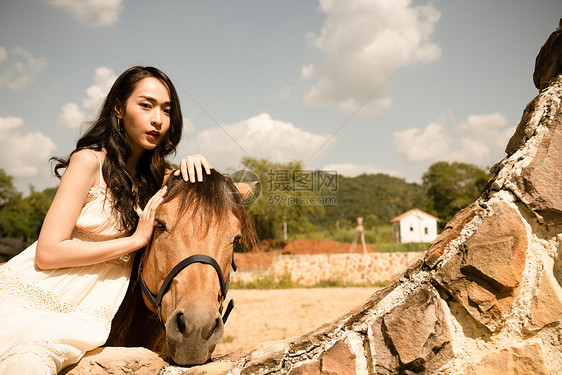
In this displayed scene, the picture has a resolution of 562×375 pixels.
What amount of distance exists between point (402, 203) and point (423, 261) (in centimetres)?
7246

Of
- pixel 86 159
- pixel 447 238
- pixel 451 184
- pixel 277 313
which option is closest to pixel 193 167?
pixel 86 159

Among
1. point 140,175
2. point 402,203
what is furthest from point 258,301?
point 402,203

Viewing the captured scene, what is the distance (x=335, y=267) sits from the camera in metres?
20.3

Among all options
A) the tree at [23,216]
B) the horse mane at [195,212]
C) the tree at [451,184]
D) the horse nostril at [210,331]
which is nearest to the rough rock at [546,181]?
the horse nostril at [210,331]

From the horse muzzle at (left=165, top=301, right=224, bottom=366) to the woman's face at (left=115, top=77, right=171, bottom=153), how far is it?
4.08 ft

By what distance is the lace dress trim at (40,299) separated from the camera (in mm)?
1690

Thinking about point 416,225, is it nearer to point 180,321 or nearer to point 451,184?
point 451,184

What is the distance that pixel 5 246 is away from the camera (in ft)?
18.5

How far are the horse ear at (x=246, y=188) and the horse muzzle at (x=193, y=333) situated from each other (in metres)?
0.99

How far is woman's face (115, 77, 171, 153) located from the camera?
7.65 feet

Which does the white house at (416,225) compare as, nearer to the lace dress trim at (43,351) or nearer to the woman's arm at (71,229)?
the woman's arm at (71,229)

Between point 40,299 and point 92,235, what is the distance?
43 cm

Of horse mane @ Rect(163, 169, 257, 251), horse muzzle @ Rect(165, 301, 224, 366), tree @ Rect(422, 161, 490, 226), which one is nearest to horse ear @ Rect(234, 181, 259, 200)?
horse mane @ Rect(163, 169, 257, 251)

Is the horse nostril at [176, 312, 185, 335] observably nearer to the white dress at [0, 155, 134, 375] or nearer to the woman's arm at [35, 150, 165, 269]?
the white dress at [0, 155, 134, 375]
